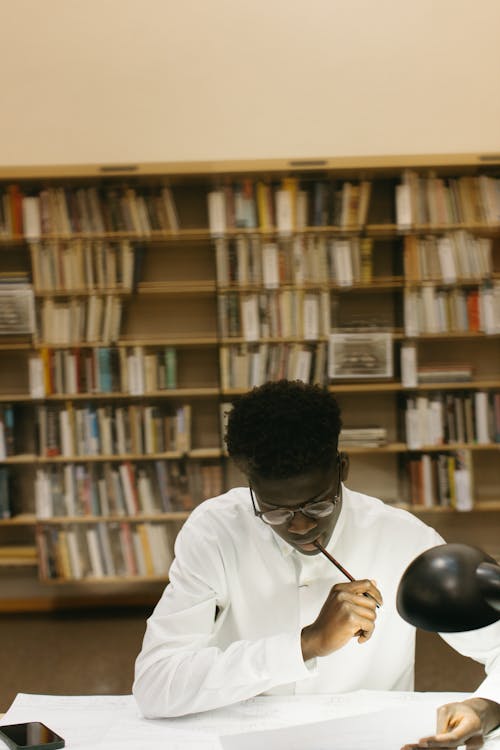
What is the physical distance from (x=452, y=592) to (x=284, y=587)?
1.99ft

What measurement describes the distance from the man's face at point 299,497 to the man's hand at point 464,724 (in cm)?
31

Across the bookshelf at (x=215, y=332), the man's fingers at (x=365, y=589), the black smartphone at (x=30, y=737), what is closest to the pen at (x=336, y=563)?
the man's fingers at (x=365, y=589)

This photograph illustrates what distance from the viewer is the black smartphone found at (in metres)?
0.96

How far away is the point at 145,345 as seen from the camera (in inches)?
137

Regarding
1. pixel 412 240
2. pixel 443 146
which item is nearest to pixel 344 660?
pixel 412 240

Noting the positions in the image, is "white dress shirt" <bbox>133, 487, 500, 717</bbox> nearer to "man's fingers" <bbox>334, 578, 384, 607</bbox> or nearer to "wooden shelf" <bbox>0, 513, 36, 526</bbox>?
"man's fingers" <bbox>334, 578, 384, 607</bbox>

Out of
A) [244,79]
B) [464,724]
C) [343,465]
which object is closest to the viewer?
[464,724]

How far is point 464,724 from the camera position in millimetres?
954

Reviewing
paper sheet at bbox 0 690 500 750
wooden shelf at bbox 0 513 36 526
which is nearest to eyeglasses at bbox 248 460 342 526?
paper sheet at bbox 0 690 500 750

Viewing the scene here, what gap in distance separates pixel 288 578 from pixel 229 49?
2.79 m

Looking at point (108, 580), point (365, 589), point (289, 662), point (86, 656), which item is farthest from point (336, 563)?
point (108, 580)

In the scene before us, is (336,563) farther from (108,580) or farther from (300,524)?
Answer: (108,580)

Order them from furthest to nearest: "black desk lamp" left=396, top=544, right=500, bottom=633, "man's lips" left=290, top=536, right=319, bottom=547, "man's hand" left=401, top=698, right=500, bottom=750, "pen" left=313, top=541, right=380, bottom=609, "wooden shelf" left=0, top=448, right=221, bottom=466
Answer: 1. "wooden shelf" left=0, top=448, right=221, bottom=466
2. "man's lips" left=290, top=536, right=319, bottom=547
3. "pen" left=313, top=541, right=380, bottom=609
4. "man's hand" left=401, top=698, right=500, bottom=750
5. "black desk lamp" left=396, top=544, right=500, bottom=633

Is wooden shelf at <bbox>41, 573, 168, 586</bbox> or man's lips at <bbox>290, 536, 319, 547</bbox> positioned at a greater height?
man's lips at <bbox>290, 536, 319, 547</bbox>
